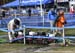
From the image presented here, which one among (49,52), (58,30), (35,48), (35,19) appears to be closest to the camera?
(49,52)

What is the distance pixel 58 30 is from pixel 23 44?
176cm

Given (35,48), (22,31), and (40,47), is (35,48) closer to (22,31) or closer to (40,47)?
(40,47)

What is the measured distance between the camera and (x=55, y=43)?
14664 millimetres

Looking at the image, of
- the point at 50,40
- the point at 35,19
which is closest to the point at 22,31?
the point at 50,40

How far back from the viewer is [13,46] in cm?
1475

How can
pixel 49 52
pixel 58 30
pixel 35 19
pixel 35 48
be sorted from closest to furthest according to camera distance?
pixel 49 52, pixel 35 48, pixel 58 30, pixel 35 19

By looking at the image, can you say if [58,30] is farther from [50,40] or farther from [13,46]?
[13,46]

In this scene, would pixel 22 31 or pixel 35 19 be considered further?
pixel 35 19

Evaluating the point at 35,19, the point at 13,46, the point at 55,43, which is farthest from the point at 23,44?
the point at 35,19

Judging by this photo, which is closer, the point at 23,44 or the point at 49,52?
the point at 49,52

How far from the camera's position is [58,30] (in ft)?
49.3

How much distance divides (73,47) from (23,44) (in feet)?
8.09

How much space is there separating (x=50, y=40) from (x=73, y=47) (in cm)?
124

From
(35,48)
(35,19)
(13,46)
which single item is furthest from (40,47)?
(35,19)
